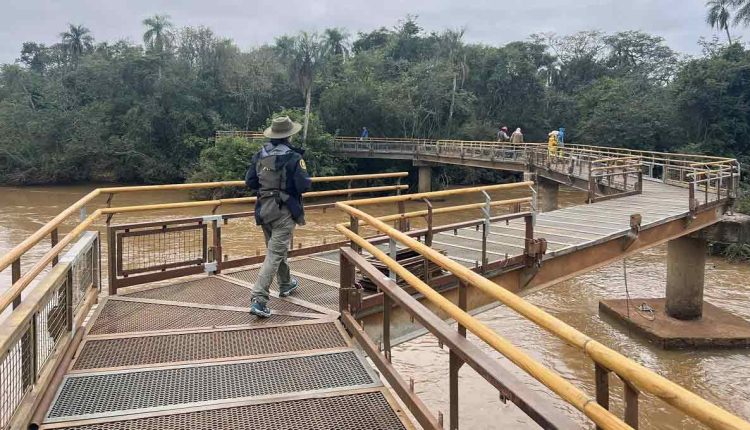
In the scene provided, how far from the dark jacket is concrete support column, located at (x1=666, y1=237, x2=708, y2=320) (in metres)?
9.66

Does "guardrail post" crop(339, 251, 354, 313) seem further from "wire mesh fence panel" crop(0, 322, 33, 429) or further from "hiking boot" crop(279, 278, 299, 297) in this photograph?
"wire mesh fence panel" crop(0, 322, 33, 429)

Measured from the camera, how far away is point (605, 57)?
5150 centimetres

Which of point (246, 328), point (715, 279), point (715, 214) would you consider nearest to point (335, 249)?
point (246, 328)

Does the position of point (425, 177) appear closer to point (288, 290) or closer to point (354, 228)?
point (288, 290)

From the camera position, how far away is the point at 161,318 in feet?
Answer: 16.4

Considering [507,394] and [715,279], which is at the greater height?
[507,394]

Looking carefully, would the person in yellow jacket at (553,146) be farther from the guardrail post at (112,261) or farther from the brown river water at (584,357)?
the guardrail post at (112,261)

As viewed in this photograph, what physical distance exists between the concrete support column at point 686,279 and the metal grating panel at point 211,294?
943 cm

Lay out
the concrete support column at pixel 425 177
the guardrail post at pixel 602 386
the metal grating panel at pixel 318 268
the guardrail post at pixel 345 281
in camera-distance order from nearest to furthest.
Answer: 1. the guardrail post at pixel 602 386
2. the guardrail post at pixel 345 281
3. the metal grating panel at pixel 318 268
4. the concrete support column at pixel 425 177

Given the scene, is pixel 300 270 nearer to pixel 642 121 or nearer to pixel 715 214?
pixel 715 214

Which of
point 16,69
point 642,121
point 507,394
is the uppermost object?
point 16,69

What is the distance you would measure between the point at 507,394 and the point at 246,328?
2748mm

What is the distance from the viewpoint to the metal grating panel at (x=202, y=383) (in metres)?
3.40

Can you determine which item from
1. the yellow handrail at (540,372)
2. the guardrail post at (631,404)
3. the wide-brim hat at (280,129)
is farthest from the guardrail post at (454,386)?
the wide-brim hat at (280,129)
